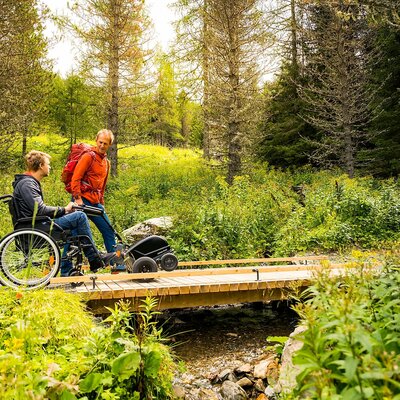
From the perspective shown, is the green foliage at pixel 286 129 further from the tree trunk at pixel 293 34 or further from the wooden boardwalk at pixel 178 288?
the wooden boardwalk at pixel 178 288

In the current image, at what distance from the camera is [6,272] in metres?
4.76

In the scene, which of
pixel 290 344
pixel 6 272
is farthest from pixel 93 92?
pixel 290 344

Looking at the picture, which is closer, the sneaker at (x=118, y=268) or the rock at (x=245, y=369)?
the rock at (x=245, y=369)

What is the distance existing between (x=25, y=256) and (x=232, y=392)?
9.62 ft

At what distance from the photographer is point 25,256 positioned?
4.93 m

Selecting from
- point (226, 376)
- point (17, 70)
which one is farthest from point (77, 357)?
point (17, 70)

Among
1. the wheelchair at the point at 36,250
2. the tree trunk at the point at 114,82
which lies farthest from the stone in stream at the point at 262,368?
the tree trunk at the point at 114,82

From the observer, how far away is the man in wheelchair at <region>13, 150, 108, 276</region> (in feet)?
16.9

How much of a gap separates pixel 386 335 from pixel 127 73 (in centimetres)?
1648

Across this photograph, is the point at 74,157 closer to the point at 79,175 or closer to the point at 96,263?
the point at 79,175

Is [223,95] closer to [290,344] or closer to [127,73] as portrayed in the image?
[127,73]

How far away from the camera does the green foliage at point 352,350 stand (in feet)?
5.74

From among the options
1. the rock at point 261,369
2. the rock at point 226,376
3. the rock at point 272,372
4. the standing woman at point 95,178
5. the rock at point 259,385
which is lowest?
the rock at point 226,376

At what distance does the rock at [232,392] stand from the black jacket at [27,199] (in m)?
3.00
